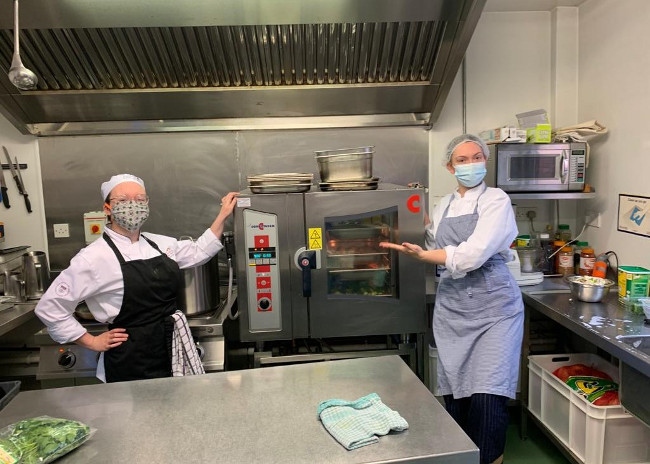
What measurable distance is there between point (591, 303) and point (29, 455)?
7.97 ft

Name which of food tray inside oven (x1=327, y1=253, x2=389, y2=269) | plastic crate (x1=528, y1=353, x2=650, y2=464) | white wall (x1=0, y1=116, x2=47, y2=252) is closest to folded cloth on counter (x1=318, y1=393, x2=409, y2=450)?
food tray inside oven (x1=327, y1=253, x2=389, y2=269)

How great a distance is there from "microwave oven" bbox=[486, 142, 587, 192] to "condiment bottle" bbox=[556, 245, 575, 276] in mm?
444

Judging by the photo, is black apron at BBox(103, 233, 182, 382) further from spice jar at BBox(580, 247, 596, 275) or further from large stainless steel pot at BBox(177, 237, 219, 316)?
spice jar at BBox(580, 247, 596, 275)

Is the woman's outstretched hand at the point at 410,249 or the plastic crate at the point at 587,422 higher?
the woman's outstretched hand at the point at 410,249

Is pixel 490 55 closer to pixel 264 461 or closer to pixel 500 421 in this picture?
pixel 500 421

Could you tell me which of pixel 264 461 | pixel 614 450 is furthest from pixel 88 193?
pixel 614 450

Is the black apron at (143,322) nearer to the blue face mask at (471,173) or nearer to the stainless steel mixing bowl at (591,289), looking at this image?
the blue face mask at (471,173)

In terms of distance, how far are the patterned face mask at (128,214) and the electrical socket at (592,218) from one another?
2614 mm

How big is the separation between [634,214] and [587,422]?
1.15 metres

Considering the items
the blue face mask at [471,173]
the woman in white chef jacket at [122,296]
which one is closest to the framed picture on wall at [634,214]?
the blue face mask at [471,173]

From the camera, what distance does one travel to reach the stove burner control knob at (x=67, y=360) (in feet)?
7.50

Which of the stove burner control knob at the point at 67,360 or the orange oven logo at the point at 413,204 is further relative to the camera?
the orange oven logo at the point at 413,204

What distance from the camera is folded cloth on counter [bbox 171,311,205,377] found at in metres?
2.14

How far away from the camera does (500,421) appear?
7.11 ft
